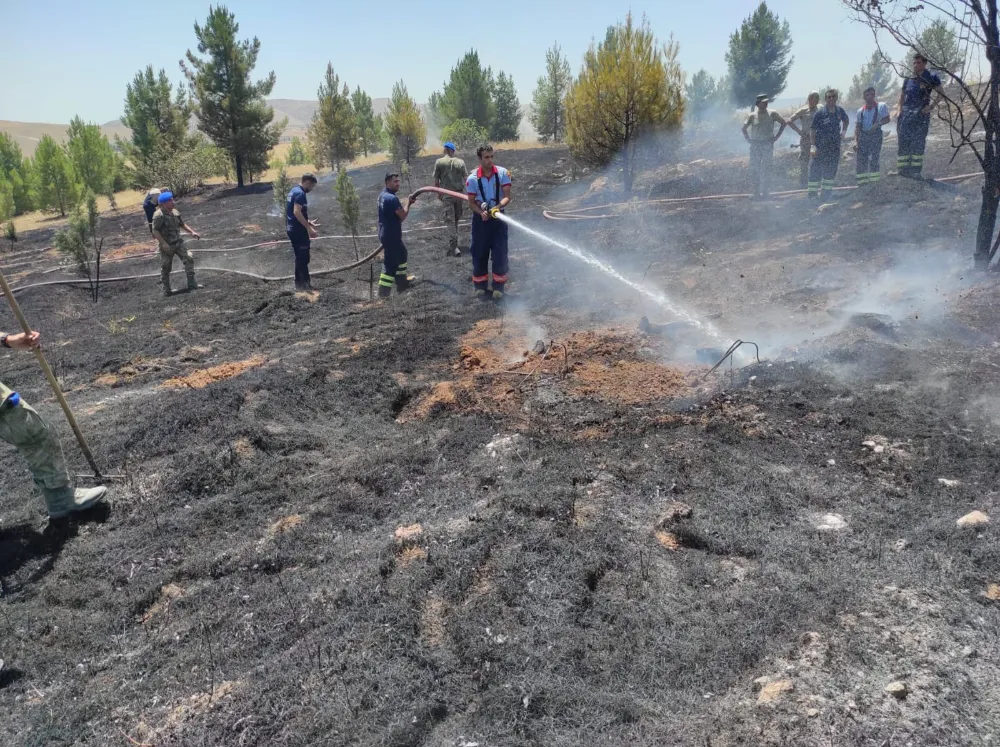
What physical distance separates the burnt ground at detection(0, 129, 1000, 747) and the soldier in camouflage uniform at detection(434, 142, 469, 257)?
162 inches

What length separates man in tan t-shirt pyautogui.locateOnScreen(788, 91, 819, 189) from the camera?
35.4 feet

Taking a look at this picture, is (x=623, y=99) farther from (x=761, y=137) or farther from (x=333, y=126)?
(x=333, y=126)

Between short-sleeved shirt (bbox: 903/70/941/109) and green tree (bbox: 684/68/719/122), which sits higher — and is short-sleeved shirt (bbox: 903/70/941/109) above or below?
below

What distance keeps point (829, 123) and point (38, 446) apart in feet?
37.4

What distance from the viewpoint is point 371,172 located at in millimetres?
25203

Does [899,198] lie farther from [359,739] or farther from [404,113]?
[404,113]

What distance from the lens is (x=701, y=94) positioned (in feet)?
122

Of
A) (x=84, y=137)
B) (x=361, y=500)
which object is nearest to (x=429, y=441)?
(x=361, y=500)

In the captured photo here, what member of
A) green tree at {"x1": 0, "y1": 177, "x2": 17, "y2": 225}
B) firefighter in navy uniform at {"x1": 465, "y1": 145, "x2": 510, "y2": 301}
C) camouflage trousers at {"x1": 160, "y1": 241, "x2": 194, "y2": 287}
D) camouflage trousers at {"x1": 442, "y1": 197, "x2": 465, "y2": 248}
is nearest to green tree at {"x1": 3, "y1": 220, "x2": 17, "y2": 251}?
green tree at {"x1": 0, "y1": 177, "x2": 17, "y2": 225}

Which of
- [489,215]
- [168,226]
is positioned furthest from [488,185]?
[168,226]

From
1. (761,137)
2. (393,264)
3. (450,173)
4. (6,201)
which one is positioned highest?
(6,201)

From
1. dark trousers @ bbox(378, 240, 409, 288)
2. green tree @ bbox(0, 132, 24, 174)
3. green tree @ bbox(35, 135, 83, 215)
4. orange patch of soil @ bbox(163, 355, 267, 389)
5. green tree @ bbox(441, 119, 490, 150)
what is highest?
green tree @ bbox(0, 132, 24, 174)

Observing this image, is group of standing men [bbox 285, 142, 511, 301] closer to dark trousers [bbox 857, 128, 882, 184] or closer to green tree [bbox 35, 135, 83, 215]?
dark trousers [bbox 857, 128, 882, 184]

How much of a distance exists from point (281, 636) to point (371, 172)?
24477mm
